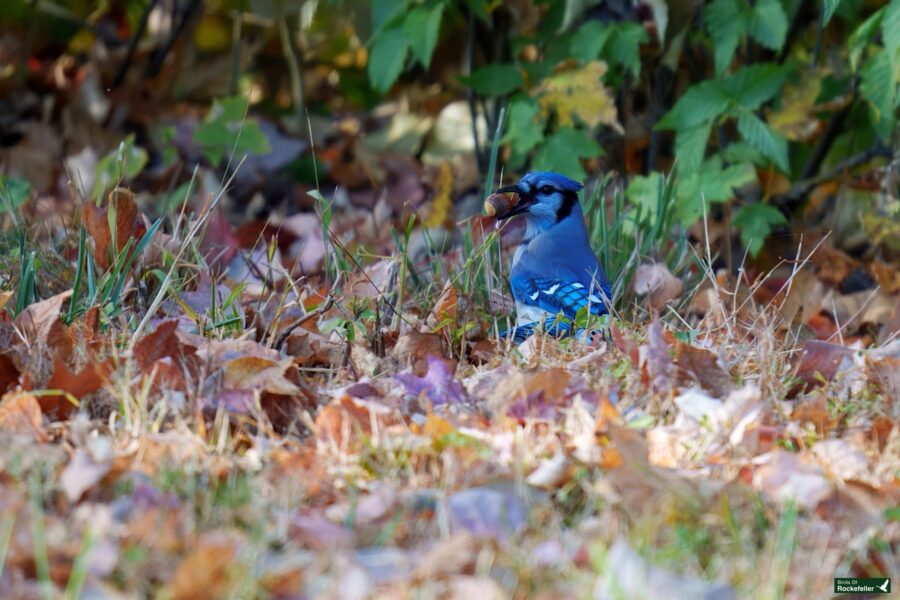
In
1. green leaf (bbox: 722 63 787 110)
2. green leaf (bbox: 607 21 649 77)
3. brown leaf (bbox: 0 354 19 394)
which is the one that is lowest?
brown leaf (bbox: 0 354 19 394)

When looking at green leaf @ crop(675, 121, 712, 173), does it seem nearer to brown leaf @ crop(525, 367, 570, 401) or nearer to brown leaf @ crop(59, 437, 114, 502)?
brown leaf @ crop(525, 367, 570, 401)

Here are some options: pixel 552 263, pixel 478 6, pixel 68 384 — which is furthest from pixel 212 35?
pixel 68 384

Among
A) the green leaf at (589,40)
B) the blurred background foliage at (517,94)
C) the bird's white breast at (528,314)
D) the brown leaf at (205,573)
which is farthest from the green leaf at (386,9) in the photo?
the brown leaf at (205,573)

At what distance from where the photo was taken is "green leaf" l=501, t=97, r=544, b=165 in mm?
4562

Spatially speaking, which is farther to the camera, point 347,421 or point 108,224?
point 108,224

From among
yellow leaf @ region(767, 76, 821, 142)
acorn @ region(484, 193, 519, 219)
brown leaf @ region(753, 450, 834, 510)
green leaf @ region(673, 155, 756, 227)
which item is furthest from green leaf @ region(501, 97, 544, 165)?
brown leaf @ region(753, 450, 834, 510)

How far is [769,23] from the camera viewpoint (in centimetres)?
417

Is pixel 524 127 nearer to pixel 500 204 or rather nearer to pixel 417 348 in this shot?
pixel 500 204

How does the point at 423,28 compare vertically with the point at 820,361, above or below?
above

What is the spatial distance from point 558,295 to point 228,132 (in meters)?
2.37

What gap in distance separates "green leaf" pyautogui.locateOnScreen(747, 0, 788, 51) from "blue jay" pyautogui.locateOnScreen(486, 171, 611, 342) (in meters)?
1.00

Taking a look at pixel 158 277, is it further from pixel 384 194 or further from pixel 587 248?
pixel 384 194

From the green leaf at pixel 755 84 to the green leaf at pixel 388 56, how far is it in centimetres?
127

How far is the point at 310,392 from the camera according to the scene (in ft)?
7.73
